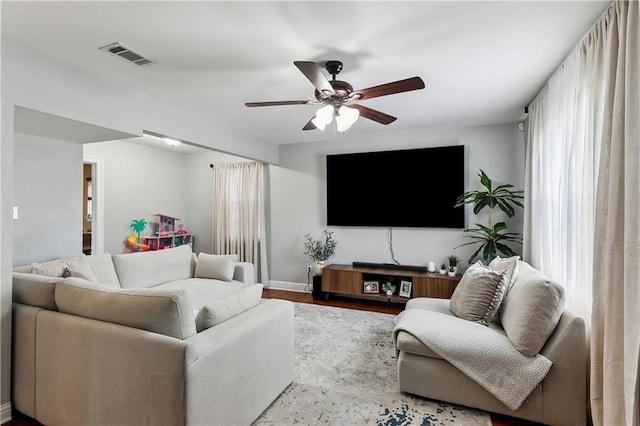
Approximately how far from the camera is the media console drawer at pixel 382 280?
3947 millimetres

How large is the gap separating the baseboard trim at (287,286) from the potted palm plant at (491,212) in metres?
2.59

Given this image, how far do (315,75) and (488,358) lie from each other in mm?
2080

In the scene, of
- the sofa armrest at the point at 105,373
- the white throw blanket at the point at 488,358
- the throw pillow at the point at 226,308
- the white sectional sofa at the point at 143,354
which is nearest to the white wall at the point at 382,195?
the white throw blanket at the point at 488,358

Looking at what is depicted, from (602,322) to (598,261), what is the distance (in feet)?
1.05

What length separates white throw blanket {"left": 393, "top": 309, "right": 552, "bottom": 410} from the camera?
190cm

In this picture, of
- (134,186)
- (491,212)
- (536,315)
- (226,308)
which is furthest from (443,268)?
(134,186)

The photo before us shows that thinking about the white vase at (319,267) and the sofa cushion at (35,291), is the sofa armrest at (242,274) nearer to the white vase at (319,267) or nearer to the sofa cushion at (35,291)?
the white vase at (319,267)

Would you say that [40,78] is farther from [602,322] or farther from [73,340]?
[602,322]

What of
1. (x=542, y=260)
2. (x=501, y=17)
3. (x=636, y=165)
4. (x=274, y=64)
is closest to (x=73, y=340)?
(x=274, y=64)

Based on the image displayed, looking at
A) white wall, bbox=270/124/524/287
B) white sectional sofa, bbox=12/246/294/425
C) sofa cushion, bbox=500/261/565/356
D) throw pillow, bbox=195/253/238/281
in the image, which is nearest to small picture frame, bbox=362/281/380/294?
white wall, bbox=270/124/524/287

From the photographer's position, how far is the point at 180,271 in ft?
13.4

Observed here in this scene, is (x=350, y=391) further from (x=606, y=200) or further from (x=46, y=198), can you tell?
(x=46, y=198)

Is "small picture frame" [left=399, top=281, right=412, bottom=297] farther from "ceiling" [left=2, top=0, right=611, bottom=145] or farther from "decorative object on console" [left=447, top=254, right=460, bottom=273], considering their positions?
"ceiling" [left=2, top=0, right=611, bottom=145]

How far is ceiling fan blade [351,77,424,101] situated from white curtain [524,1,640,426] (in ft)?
3.19
